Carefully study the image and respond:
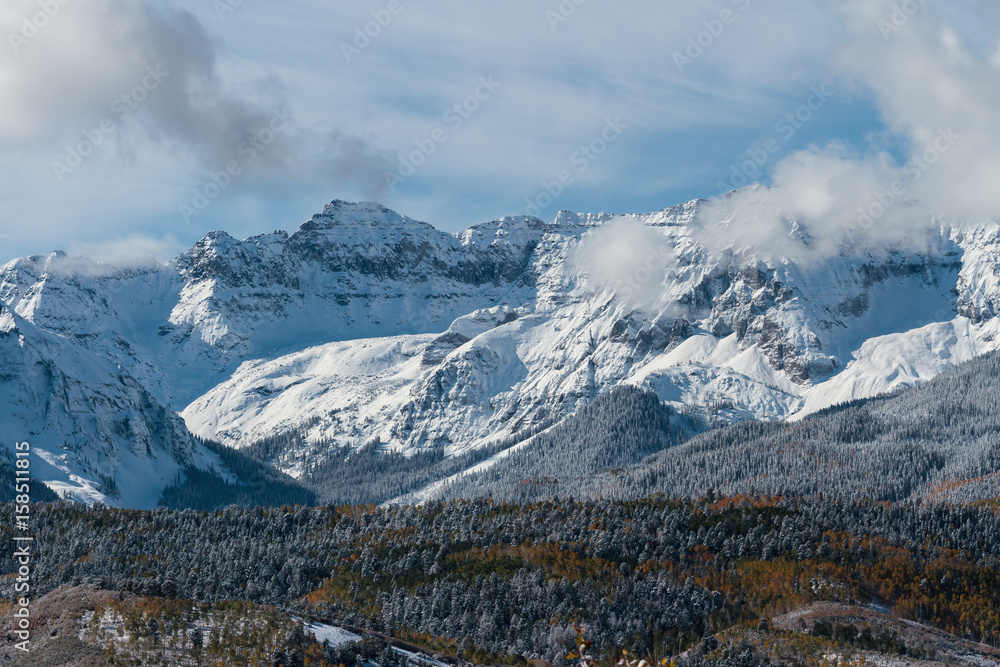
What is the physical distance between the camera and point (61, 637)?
131500mm

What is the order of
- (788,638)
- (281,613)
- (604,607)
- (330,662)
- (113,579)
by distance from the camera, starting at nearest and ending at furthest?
1. (330,662)
2. (281,613)
3. (788,638)
4. (113,579)
5. (604,607)

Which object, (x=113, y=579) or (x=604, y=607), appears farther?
(x=604, y=607)

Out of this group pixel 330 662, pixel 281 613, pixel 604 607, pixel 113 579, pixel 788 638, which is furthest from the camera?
pixel 604 607

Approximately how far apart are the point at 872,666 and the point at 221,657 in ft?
265

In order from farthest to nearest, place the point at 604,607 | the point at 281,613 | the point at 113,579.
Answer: the point at 604,607 < the point at 113,579 < the point at 281,613

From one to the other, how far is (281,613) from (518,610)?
57413mm

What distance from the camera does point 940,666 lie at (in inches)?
5960

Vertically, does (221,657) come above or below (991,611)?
below

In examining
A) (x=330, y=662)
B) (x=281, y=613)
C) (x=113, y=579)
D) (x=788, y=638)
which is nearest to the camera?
(x=330, y=662)

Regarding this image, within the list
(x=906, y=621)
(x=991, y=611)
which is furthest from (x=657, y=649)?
(x=991, y=611)

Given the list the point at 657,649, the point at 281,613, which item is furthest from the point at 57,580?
the point at 657,649

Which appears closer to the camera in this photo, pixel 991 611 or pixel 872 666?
pixel 872 666

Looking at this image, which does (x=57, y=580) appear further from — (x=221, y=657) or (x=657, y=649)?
(x=657, y=649)

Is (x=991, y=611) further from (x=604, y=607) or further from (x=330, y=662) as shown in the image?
(x=330, y=662)
